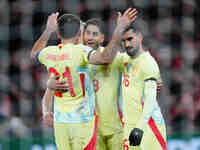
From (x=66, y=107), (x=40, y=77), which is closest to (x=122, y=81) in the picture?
(x=66, y=107)

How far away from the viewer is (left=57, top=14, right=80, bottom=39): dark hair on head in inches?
202

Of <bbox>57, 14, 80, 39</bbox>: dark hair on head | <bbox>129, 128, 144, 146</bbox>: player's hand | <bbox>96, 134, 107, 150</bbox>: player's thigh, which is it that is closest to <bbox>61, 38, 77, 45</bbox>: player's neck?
<bbox>57, 14, 80, 39</bbox>: dark hair on head

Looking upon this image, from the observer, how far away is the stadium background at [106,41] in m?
10.0

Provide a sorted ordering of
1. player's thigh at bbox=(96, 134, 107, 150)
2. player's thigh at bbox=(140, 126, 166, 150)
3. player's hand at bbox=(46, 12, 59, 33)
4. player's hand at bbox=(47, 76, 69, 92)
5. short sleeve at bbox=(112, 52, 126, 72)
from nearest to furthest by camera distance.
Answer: player's hand at bbox=(47, 76, 69, 92)
player's thigh at bbox=(140, 126, 166, 150)
player's hand at bbox=(46, 12, 59, 33)
short sleeve at bbox=(112, 52, 126, 72)
player's thigh at bbox=(96, 134, 107, 150)

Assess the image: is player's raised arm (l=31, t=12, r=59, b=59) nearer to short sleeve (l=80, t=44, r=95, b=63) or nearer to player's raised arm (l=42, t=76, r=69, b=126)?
player's raised arm (l=42, t=76, r=69, b=126)

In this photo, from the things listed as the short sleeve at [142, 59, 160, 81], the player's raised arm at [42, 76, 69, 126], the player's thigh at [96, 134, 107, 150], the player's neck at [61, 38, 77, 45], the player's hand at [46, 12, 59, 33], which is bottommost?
the player's thigh at [96, 134, 107, 150]

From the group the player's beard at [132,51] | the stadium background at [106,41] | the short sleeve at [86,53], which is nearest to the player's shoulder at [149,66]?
the player's beard at [132,51]

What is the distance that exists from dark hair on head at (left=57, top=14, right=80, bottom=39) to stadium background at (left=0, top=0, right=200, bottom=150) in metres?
4.59

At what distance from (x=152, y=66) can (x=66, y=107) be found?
0.89 metres

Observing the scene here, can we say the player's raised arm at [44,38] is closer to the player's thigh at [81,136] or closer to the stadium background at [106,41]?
the player's thigh at [81,136]

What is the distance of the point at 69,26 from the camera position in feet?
16.9

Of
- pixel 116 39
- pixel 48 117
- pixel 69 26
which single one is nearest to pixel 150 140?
pixel 48 117

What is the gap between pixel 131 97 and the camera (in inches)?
216

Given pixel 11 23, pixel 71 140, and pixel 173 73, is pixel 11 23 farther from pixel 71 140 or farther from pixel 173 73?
pixel 71 140
